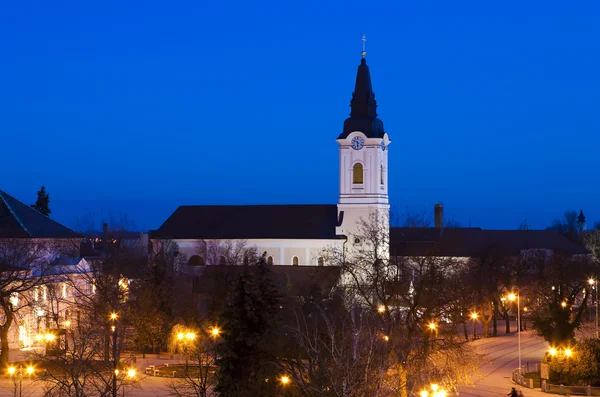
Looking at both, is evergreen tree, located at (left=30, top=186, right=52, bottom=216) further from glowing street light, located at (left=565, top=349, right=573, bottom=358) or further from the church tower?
glowing street light, located at (left=565, top=349, right=573, bottom=358)

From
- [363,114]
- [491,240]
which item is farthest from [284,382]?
[491,240]

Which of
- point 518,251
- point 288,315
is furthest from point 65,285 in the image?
point 518,251

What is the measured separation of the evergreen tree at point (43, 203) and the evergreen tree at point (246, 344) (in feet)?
263

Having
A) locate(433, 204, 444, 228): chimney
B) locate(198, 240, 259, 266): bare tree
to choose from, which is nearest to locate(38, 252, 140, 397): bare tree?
locate(198, 240, 259, 266): bare tree

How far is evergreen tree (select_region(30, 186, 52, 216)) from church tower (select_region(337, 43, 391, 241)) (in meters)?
44.2

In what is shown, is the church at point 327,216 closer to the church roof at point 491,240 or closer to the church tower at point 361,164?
the church tower at point 361,164

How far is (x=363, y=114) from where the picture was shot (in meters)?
80.5

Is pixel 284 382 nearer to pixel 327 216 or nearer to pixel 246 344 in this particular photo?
pixel 246 344

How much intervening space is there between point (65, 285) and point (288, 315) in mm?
19403

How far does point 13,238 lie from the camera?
206 feet

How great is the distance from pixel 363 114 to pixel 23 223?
30114 millimetres

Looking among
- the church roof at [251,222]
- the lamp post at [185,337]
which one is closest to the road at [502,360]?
the lamp post at [185,337]

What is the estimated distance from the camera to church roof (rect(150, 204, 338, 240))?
82.7 meters

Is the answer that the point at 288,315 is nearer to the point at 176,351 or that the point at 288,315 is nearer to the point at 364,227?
the point at 176,351
